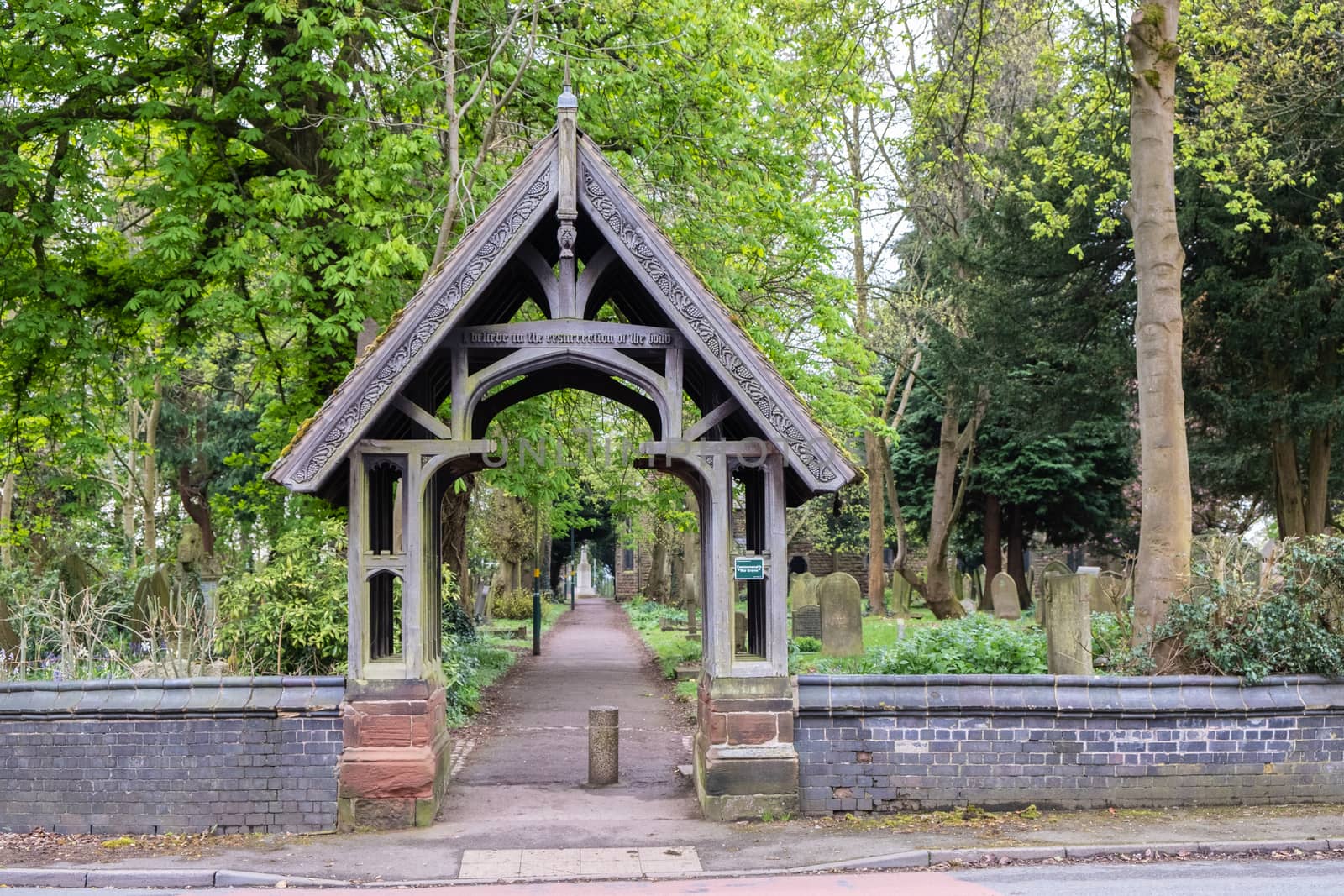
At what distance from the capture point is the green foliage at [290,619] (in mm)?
13641

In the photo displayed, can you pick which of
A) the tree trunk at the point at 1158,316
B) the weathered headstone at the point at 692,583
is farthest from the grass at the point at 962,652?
the weathered headstone at the point at 692,583

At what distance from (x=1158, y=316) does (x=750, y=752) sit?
6971mm

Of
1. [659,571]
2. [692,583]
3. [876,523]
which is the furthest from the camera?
[659,571]

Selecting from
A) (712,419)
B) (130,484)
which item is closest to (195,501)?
(130,484)

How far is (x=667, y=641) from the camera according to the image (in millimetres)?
31734

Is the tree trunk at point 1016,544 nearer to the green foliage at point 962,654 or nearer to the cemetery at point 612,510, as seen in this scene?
the cemetery at point 612,510

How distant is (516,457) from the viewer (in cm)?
1981

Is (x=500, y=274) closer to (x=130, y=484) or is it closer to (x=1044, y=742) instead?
(x=1044, y=742)

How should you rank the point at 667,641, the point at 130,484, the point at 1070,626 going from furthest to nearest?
the point at 130,484 < the point at 667,641 < the point at 1070,626

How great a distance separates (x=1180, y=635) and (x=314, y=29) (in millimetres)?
12018

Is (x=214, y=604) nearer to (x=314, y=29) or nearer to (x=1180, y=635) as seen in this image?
(x=314, y=29)

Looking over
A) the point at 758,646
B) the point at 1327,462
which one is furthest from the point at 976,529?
the point at 758,646

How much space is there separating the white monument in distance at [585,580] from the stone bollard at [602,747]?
8099 cm

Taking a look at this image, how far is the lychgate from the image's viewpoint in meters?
9.71
